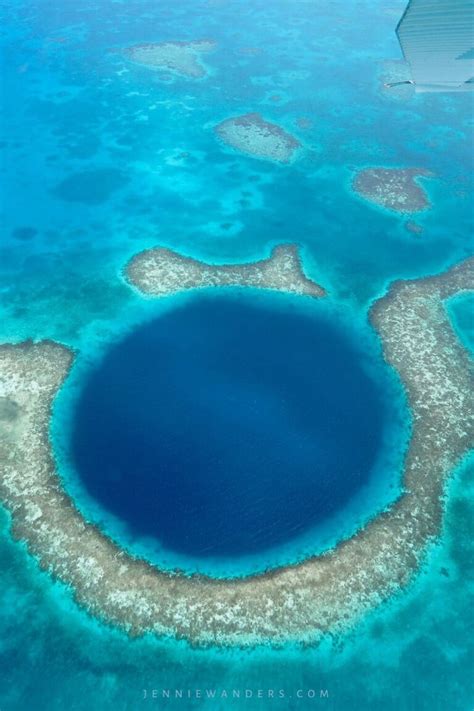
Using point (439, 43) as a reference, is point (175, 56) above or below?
below

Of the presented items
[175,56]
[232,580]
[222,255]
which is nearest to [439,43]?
[222,255]

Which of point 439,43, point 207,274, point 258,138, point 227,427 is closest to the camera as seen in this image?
point 227,427

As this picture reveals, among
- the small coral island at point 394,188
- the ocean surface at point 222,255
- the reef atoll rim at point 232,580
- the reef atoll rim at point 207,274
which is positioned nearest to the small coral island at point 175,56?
the ocean surface at point 222,255

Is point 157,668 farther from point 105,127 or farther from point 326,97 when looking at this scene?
point 326,97

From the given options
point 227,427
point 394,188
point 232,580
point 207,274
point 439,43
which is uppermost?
point 439,43

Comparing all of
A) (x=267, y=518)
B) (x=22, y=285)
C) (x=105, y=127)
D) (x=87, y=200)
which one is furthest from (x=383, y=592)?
(x=105, y=127)

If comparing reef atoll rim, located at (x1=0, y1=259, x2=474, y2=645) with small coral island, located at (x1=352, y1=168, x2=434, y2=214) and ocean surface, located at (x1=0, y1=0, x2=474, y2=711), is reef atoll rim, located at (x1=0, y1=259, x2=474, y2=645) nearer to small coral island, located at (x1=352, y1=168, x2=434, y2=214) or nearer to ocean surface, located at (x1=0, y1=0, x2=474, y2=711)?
ocean surface, located at (x1=0, y1=0, x2=474, y2=711)

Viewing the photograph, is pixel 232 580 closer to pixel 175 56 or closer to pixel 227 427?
pixel 227 427
